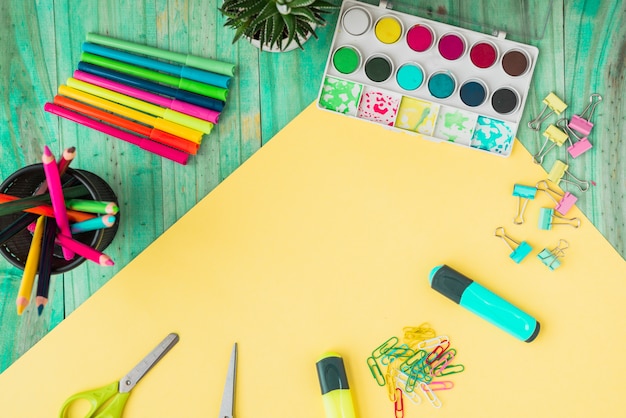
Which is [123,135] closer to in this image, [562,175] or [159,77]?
[159,77]

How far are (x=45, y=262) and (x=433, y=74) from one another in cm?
75

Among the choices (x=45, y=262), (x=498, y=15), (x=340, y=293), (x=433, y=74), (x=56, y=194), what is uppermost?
(x=498, y=15)

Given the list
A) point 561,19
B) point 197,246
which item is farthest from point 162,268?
point 561,19

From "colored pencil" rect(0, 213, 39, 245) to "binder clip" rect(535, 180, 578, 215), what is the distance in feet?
2.97

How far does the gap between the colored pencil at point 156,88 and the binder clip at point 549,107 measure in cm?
60

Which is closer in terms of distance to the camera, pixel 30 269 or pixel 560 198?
pixel 30 269

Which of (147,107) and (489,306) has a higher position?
(147,107)

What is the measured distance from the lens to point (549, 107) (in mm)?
1082

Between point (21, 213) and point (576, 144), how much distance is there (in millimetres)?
1017

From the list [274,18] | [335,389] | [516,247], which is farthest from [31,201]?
[516,247]

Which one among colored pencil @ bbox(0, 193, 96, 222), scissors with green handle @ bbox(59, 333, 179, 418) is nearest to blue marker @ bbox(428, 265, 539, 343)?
scissors with green handle @ bbox(59, 333, 179, 418)

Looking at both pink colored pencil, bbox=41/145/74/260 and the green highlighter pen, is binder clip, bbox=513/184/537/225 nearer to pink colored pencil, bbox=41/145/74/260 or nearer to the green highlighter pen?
the green highlighter pen

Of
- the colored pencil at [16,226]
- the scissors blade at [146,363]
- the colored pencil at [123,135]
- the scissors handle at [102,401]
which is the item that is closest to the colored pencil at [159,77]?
the colored pencil at [123,135]

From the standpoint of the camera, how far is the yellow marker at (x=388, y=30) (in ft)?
3.51
